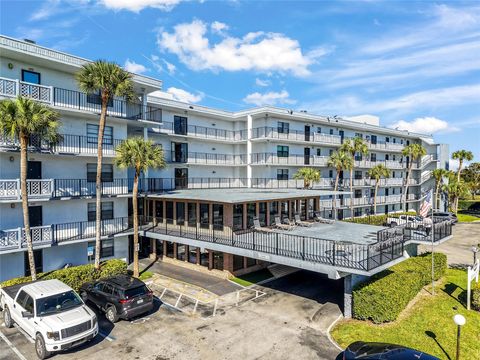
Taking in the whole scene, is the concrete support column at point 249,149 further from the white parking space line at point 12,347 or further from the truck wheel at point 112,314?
the white parking space line at point 12,347

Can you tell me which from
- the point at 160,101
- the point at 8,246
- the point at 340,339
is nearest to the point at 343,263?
the point at 340,339

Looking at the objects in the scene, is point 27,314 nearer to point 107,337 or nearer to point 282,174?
point 107,337

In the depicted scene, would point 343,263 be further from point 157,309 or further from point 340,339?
point 157,309

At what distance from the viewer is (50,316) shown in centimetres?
1303

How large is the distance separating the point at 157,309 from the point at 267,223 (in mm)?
11218

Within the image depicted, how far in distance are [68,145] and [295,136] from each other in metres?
26.3

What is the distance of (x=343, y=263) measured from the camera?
628 inches

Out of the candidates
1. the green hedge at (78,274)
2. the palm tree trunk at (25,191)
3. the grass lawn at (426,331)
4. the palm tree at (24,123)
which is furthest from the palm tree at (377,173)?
the palm tree trunk at (25,191)

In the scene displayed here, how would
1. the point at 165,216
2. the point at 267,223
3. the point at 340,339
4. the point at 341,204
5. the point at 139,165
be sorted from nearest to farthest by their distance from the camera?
1. the point at 340,339
2. the point at 139,165
3. the point at 267,223
4. the point at 165,216
5. the point at 341,204

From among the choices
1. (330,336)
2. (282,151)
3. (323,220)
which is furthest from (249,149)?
(330,336)

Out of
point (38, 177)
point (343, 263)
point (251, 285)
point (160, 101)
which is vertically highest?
point (160, 101)

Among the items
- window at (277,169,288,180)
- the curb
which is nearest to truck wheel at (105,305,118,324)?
the curb

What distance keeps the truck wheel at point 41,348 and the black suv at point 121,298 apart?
3.42m

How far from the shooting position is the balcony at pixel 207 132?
33688mm
